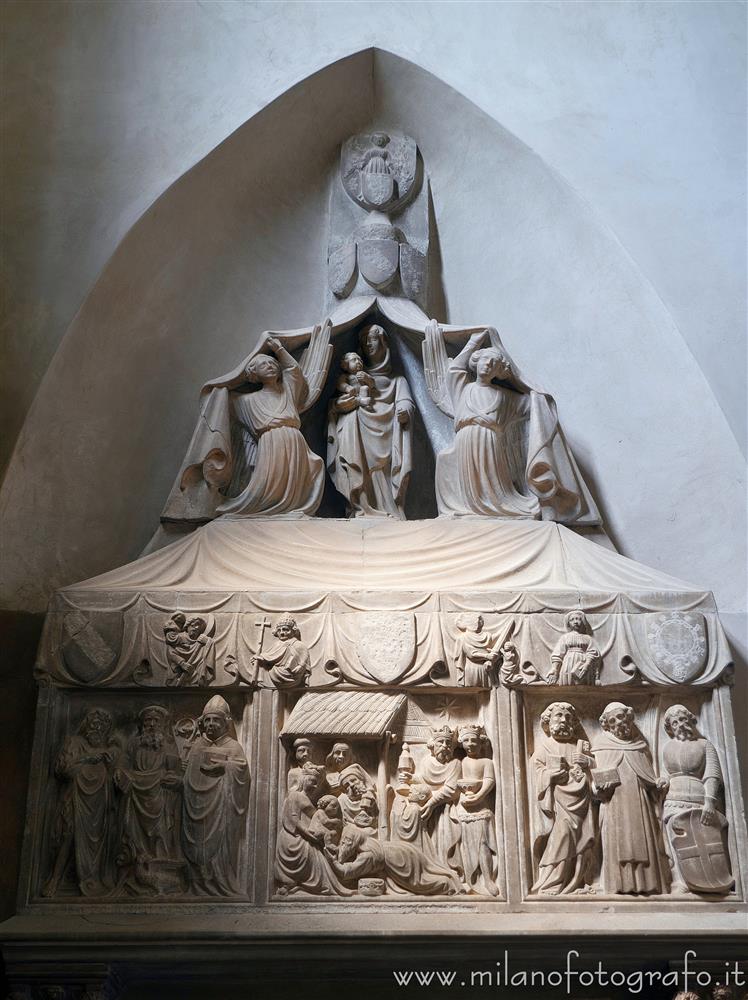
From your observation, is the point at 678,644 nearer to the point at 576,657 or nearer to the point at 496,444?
the point at 576,657

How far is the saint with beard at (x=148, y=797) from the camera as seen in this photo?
5695 mm

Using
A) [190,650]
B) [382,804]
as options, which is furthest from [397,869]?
[190,650]

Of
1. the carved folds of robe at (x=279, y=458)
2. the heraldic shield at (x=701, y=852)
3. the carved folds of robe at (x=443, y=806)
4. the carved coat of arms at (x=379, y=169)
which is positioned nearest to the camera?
the heraldic shield at (x=701, y=852)

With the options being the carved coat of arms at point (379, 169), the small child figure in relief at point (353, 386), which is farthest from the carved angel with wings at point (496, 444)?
the carved coat of arms at point (379, 169)

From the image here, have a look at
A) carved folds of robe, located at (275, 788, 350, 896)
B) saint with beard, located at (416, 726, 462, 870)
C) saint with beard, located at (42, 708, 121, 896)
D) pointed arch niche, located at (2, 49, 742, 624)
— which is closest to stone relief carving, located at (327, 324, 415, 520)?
pointed arch niche, located at (2, 49, 742, 624)

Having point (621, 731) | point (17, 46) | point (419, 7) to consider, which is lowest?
point (621, 731)

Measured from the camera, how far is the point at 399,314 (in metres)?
7.27

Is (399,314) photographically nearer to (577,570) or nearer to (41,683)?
(577,570)

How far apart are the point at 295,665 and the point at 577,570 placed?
1.52 metres

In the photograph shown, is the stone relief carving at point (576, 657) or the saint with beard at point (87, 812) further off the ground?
the stone relief carving at point (576, 657)

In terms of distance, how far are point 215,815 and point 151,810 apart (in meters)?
0.30

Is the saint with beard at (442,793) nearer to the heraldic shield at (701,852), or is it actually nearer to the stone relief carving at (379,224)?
the heraldic shield at (701,852)

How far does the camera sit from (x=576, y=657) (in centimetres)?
597

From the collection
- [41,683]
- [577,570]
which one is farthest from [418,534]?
[41,683]
